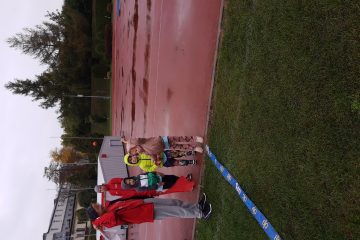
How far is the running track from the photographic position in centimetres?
902

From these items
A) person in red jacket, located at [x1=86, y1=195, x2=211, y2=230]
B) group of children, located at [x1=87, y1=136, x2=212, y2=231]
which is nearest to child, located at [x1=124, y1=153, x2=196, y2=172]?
group of children, located at [x1=87, y1=136, x2=212, y2=231]

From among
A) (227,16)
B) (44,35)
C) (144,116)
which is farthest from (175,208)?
(44,35)

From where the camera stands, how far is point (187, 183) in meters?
8.86

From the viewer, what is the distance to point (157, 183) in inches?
322

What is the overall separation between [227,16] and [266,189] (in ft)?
13.0

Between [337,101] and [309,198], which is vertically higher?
[337,101]

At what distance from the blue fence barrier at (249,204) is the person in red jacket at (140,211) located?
1039 millimetres

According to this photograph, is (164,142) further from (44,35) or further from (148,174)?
(44,35)

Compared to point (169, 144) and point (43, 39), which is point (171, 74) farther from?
point (43, 39)

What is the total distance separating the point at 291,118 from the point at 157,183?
12.4 feet

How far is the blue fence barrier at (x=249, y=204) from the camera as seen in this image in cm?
579

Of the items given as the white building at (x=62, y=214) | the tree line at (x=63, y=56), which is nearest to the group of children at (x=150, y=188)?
the tree line at (x=63, y=56)

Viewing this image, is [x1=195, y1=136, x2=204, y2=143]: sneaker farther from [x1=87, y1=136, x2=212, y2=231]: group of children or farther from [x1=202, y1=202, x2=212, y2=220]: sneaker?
[x1=202, y1=202, x2=212, y2=220]: sneaker

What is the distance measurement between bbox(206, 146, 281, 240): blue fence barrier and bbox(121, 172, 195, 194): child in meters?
0.98
